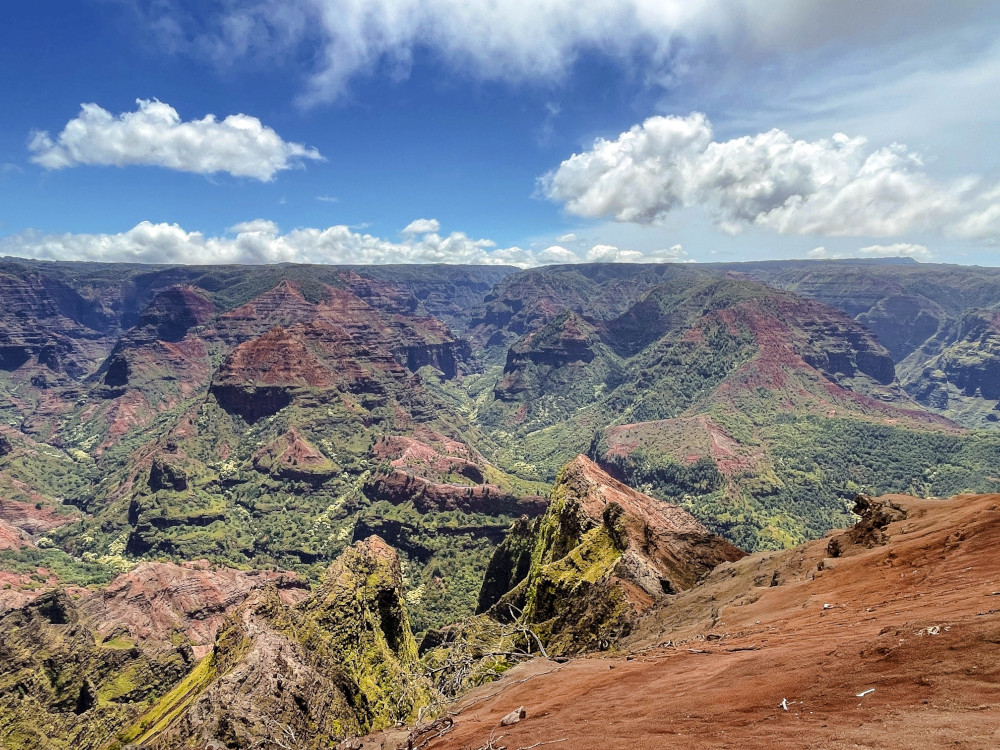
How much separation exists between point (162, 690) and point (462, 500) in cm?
8482

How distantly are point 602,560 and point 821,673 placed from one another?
35138 mm

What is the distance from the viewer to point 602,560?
45656mm

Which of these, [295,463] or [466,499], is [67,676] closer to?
[466,499]

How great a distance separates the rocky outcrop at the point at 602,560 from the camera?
37156mm

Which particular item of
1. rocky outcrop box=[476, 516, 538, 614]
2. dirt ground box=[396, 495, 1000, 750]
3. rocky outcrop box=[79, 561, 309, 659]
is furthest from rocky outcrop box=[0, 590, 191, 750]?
dirt ground box=[396, 495, 1000, 750]

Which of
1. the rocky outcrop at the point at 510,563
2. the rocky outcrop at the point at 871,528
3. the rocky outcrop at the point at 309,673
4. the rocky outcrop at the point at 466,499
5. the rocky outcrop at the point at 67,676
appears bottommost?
the rocky outcrop at the point at 466,499

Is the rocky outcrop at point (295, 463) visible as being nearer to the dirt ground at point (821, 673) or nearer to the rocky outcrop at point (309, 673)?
the rocky outcrop at point (309, 673)

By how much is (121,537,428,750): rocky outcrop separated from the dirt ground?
6051 millimetres

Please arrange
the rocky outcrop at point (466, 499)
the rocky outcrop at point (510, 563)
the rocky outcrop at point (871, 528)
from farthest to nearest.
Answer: the rocky outcrop at point (466, 499) < the rocky outcrop at point (510, 563) < the rocky outcrop at point (871, 528)

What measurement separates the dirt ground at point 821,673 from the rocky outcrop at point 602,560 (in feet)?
38.4

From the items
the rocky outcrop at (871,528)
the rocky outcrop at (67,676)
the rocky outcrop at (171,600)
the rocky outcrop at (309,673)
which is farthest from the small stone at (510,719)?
the rocky outcrop at (171,600)

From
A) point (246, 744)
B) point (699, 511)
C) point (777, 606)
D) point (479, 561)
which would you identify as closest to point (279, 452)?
point (479, 561)

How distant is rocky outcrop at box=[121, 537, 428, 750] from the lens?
2802 cm

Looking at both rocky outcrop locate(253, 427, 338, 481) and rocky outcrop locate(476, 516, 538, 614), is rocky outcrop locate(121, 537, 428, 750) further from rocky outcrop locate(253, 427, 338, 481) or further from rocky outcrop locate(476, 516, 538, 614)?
rocky outcrop locate(253, 427, 338, 481)
